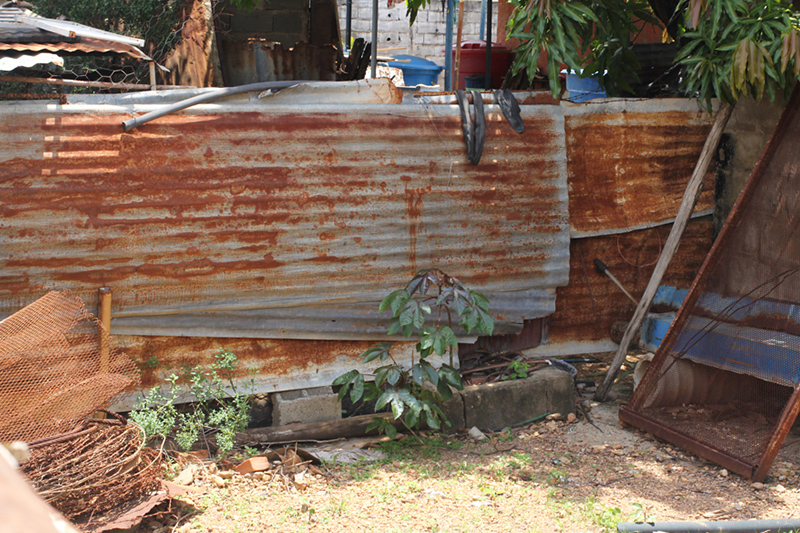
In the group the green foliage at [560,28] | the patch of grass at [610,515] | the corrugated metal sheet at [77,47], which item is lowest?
the patch of grass at [610,515]

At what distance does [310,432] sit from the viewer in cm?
438

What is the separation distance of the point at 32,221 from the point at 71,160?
1.39 ft

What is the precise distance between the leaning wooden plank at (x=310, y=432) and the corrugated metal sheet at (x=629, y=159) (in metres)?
2.28

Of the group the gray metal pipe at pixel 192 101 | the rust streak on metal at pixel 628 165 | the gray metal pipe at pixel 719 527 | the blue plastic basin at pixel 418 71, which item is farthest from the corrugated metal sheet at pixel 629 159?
the blue plastic basin at pixel 418 71

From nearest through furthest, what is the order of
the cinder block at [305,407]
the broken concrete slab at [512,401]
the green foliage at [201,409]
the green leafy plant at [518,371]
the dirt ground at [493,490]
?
the dirt ground at [493,490] → the green foliage at [201,409] → the cinder block at [305,407] → the broken concrete slab at [512,401] → the green leafy plant at [518,371]

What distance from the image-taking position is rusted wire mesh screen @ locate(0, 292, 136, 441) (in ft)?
10.9

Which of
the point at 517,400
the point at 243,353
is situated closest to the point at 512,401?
the point at 517,400

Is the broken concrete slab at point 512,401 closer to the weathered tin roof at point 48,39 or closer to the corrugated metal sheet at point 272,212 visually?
the corrugated metal sheet at point 272,212

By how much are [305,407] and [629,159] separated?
3.19 metres

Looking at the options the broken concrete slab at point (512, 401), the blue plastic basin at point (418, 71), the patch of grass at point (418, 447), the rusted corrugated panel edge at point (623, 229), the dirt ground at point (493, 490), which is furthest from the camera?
the blue plastic basin at point (418, 71)

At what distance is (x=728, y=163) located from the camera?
5.62 m

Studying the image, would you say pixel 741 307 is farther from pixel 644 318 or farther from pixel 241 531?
pixel 241 531

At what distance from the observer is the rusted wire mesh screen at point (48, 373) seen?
3326 mm

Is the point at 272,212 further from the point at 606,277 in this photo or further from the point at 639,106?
the point at 639,106
